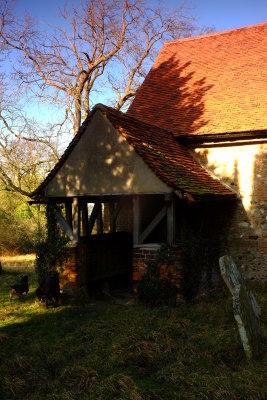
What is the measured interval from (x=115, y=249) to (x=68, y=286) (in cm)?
250

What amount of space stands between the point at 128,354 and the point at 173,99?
30.0ft

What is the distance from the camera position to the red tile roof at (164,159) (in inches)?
333

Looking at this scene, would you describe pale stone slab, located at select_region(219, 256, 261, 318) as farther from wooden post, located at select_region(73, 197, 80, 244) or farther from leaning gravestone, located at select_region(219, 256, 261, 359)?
wooden post, located at select_region(73, 197, 80, 244)

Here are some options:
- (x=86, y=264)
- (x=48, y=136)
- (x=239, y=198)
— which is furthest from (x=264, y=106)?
(x=48, y=136)

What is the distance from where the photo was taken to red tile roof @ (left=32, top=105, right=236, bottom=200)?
846 centimetres

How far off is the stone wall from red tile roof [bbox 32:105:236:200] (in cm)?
41

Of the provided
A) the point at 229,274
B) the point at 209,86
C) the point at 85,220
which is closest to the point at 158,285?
the point at 229,274

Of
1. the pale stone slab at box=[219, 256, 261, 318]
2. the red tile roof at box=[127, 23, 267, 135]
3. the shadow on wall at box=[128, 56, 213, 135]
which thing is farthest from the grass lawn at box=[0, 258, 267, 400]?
the shadow on wall at box=[128, 56, 213, 135]

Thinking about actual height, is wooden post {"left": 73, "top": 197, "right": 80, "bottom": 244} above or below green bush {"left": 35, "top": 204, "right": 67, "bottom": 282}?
above

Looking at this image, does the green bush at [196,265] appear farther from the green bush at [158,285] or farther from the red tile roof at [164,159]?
the red tile roof at [164,159]

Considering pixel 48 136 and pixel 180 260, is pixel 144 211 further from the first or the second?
pixel 48 136

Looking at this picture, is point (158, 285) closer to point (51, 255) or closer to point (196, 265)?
point (196, 265)

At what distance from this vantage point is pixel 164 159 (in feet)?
30.1

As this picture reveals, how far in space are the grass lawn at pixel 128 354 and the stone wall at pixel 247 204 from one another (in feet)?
7.28
